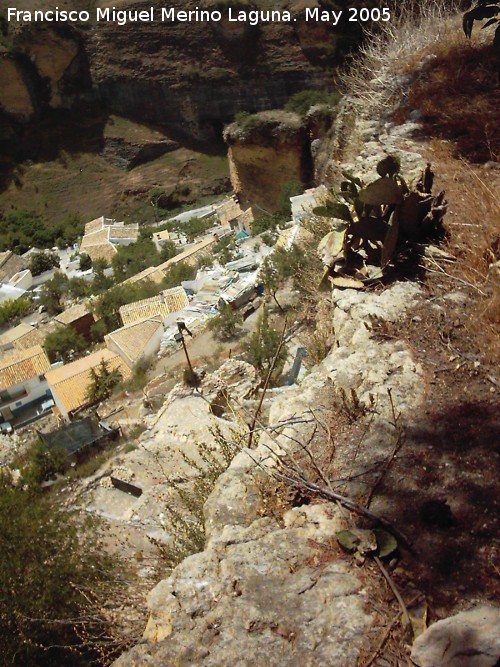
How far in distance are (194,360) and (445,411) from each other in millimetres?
7687

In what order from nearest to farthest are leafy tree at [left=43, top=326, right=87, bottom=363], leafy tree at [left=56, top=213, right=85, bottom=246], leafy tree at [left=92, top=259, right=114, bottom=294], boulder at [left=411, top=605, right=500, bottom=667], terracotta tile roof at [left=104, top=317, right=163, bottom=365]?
boulder at [left=411, top=605, right=500, bottom=667] < terracotta tile roof at [left=104, top=317, right=163, bottom=365] < leafy tree at [left=43, top=326, right=87, bottom=363] < leafy tree at [left=92, top=259, right=114, bottom=294] < leafy tree at [left=56, top=213, right=85, bottom=246]

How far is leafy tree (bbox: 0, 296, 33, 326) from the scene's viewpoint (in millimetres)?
18348

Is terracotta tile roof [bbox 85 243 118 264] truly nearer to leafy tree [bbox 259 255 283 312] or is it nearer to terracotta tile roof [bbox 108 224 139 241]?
terracotta tile roof [bbox 108 224 139 241]

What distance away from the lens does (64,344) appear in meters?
15.1

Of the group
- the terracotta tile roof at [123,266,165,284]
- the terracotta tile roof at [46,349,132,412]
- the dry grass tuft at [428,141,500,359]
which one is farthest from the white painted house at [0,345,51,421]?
the dry grass tuft at [428,141,500,359]

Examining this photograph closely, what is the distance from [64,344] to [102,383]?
137 inches

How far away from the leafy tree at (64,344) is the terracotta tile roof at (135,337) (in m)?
2.06

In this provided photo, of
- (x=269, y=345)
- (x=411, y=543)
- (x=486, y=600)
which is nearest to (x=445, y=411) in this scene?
(x=411, y=543)

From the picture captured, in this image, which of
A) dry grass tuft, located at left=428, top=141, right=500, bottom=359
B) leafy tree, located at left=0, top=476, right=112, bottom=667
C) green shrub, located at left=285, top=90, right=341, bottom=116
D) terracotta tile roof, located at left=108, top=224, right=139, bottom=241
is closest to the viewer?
dry grass tuft, located at left=428, top=141, right=500, bottom=359

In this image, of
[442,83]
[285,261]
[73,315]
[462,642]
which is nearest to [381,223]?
[462,642]

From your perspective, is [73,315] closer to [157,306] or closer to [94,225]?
[157,306]

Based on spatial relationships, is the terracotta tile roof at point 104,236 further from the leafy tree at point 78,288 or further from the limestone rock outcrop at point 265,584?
the limestone rock outcrop at point 265,584

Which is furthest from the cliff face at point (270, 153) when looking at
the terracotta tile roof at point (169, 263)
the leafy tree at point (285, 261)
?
the leafy tree at point (285, 261)

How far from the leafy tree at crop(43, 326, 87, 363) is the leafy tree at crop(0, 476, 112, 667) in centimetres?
963
